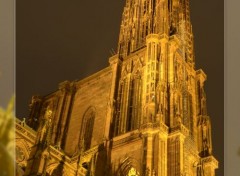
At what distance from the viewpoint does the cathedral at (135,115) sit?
82.2 ft

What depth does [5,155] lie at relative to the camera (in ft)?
16.0

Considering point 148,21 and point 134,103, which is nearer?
point 134,103

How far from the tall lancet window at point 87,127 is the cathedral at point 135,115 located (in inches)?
3.3

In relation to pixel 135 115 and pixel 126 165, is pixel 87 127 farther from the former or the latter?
pixel 126 165

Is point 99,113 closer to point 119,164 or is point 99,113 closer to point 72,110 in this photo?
point 72,110

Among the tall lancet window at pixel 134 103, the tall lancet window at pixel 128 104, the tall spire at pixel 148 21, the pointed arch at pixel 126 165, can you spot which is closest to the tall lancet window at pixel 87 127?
the tall lancet window at pixel 128 104

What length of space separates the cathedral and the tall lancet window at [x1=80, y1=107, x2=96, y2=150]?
84 mm

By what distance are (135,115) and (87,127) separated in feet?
17.6

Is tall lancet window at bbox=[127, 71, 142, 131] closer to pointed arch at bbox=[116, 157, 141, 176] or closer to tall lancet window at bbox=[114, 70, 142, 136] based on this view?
tall lancet window at bbox=[114, 70, 142, 136]

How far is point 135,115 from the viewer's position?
28.9 m

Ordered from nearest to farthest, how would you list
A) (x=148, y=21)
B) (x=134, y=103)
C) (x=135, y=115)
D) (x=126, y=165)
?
(x=126, y=165), (x=135, y=115), (x=134, y=103), (x=148, y=21)

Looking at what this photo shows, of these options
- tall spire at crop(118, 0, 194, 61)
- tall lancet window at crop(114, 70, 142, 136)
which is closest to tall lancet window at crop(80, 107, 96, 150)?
tall lancet window at crop(114, 70, 142, 136)

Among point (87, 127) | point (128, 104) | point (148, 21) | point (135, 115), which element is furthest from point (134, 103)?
point (148, 21)

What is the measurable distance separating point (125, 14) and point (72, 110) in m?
10.3
